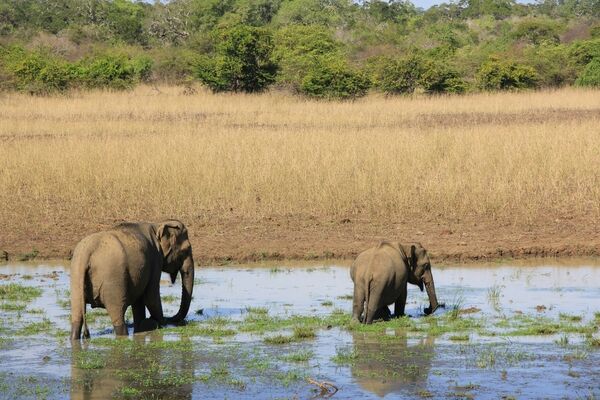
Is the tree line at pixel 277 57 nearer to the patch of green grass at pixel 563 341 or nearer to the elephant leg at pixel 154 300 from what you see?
the elephant leg at pixel 154 300

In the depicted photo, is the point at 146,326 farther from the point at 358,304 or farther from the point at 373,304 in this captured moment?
the point at 373,304

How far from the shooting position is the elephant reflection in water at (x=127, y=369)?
23.0ft

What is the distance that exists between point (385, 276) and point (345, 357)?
1.59 m

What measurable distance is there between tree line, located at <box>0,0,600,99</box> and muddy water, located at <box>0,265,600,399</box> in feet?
71.8

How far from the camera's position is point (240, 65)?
1309 inches

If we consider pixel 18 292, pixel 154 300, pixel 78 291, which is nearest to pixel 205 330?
pixel 154 300

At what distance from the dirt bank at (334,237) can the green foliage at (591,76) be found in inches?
832

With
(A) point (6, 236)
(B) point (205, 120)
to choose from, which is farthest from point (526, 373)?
(B) point (205, 120)

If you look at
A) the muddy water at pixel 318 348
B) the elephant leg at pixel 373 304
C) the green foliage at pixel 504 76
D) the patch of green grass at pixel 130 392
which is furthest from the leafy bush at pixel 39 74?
the patch of green grass at pixel 130 392

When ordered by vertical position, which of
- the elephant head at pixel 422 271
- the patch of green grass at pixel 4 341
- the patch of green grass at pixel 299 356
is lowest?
the patch of green grass at pixel 4 341

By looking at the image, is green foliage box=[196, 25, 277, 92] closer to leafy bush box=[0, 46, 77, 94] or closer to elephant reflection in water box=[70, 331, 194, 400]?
leafy bush box=[0, 46, 77, 94]

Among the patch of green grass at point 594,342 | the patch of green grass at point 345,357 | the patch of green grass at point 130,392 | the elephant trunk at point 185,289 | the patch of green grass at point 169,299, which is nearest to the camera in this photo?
the patch of green grass at point 130,392

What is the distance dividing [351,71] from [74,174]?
56.6 feet

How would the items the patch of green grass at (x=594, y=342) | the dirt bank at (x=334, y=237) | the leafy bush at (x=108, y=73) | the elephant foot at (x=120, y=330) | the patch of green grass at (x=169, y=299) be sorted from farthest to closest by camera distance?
the leafy bush at (x=108, y=73) < the dirt bank at (x=334, y=237) < the patch of green grass at (x=169, y=299) < the elephant foot at (x=120, y=330) < the patch of green grass at (x=594, y=342)
